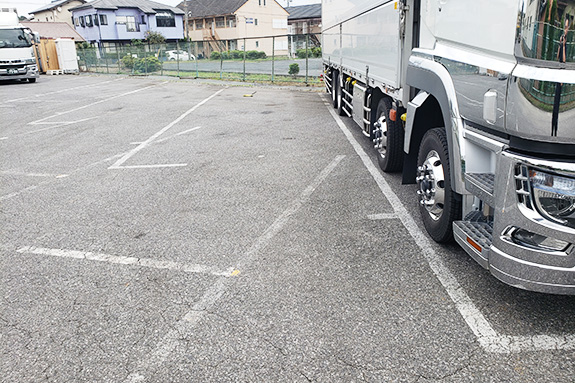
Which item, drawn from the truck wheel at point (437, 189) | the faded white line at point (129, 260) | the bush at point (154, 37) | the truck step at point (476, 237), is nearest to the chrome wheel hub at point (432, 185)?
the truck wheel at point (437, 189)

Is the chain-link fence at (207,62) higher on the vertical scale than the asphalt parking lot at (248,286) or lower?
higher

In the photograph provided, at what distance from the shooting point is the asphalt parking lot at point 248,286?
112 inches

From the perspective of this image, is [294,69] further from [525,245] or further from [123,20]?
[123,20]

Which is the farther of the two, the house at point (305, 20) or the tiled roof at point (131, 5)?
the house at point (305, 20)

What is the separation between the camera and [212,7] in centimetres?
6581

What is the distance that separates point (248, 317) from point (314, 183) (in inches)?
131

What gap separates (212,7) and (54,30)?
67.2 ft

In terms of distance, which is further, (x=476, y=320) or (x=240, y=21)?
(x=240, y=21)

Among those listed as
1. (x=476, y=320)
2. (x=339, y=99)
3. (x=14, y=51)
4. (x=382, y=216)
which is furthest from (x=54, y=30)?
(x=476, y=320)

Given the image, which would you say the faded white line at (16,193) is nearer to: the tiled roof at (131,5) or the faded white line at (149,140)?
the faded white line at (149,140)

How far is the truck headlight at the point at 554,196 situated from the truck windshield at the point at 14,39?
2818 centimetres

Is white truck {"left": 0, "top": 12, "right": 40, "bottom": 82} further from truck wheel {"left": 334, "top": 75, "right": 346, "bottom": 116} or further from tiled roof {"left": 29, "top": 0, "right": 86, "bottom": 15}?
tiled roof {"left": 29, "top": 0, "right": 86, "bottom": 15}

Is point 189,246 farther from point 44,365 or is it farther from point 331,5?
point 331,5

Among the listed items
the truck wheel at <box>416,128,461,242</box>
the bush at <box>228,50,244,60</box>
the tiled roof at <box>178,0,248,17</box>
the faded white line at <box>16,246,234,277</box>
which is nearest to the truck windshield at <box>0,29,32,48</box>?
the bush at <box>228,50,244,60</box>
